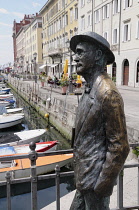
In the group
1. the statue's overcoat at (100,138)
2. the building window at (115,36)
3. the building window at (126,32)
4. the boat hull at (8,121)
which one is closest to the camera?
the statue's overcoat at (100,138)

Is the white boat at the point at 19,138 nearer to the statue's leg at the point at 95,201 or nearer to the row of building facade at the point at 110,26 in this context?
the row of building facade at the point at 110,26

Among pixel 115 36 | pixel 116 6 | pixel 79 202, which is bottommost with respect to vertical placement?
pixel 79 202

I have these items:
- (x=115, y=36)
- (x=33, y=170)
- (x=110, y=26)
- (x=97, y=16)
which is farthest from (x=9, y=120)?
(x=97, y=16)

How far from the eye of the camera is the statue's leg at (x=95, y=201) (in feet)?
6.27

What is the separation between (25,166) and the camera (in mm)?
8273

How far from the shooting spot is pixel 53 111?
16266 mm

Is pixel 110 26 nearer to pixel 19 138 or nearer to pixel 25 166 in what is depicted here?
pixel 19 138

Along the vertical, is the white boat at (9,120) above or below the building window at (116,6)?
below

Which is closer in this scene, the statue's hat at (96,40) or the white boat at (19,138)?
the statue's hat at (96,40)

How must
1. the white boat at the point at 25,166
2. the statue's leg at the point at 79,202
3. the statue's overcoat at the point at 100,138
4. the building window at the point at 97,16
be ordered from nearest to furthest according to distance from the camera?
the statue's overcoat at the point at 100,138 < the statue's leg at the point at 79,202 < the white boat at the point at 25,166 < the building window at the point at 97,16

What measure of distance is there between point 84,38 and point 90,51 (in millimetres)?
125

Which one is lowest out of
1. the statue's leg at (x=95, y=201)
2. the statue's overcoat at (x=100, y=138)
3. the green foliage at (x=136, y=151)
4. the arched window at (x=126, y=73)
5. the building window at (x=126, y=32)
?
the green foliage at (x=136, y=151)

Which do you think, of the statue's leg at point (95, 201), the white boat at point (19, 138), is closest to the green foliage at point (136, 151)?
the statue's leg at point (95, 201)

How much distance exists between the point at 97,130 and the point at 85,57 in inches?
25.1
